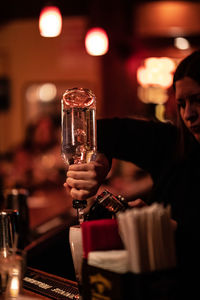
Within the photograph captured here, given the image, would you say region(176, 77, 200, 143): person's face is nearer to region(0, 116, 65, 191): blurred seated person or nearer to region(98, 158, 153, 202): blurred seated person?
region(98, 158, 153, 202): blurred seated person

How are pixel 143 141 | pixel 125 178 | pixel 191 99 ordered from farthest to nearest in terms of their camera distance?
1. pixel 125 178
2. pixel 143 141
3. pixel 191 99

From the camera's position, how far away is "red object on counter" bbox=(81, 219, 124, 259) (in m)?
1.05

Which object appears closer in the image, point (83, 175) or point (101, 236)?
point (101, 236)

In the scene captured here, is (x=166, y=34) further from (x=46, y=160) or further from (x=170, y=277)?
(x=170, y=277)

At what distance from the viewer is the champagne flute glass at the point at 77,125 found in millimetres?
1391

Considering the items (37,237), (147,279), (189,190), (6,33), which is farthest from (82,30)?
(147,279)

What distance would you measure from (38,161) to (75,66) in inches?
111

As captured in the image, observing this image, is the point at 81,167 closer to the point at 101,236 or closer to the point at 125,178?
the point at 101,236

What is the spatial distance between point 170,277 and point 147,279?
0.17ft

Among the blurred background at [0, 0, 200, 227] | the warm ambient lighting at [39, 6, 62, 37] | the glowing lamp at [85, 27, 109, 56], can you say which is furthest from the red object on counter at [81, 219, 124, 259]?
the glowing lamp at [85, 27, 109, 56]

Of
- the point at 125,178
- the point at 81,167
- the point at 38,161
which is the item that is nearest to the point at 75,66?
the point at 38,161

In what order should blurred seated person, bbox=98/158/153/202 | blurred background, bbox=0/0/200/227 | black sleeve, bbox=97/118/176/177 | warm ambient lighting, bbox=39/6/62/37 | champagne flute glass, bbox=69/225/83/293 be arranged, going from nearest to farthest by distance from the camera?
champagne flute glass, bbox=69/225/83/293 → black sleeve, bbox=97/118/176/177 → blurred seated person, bbox=98/158/153/202 → warm ambient lighting, bbox=39/6/62/37 → blurred background, bbox=0/0/200/227

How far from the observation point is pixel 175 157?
65.1 inches

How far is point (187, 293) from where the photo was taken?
0.98m
